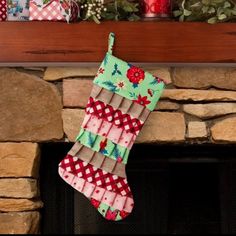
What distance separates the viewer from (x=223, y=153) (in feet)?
7.71

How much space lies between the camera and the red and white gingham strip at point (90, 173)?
2.14 meters

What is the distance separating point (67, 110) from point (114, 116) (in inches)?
7.2

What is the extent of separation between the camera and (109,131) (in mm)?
2133

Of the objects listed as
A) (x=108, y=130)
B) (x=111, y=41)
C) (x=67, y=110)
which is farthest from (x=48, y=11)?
(x=108, y=130)

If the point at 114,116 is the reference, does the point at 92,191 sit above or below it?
below

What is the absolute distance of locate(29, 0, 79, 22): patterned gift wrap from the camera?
2.12 metres

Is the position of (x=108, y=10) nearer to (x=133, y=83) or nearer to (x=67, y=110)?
(x=133, y=83)

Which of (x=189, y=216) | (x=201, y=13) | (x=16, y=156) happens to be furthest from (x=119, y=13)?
(x=189, y=216)

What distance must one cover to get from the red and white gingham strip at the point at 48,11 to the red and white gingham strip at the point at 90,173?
19.7 inches

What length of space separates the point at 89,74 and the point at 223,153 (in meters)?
0.62

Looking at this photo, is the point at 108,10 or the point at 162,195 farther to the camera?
the point at 162,195

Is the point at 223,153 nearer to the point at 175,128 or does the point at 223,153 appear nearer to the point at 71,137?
the point at 175,128

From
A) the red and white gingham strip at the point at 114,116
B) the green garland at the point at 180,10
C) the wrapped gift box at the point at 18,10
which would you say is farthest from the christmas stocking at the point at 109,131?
the wrapped gift box at the point at 18,10

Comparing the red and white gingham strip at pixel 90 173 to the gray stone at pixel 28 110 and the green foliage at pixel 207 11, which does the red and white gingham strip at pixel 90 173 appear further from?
the green foliage at pixel 207 11
